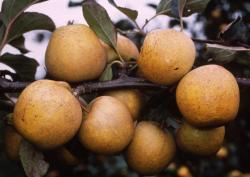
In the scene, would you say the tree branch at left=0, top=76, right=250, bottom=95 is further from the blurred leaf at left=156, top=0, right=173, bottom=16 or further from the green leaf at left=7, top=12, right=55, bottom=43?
the blurred leaf at left=156, top=0, right=173, bottom=16

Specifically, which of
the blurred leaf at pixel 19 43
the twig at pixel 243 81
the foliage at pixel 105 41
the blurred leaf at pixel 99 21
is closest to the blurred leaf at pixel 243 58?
the foliage at pixel 105 41

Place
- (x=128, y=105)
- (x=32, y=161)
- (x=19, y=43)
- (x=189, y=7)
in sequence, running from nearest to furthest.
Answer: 1. (x=32, y=161)
2. (x=128, y=105)
3. (x=189, y=7)
4. (x=19, y=43)

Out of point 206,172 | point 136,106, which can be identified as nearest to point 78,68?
point 136,106

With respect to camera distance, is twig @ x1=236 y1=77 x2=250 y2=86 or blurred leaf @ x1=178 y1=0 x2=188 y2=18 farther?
blurred leaf @ x1=178 y1=0 x2=188 y2=18

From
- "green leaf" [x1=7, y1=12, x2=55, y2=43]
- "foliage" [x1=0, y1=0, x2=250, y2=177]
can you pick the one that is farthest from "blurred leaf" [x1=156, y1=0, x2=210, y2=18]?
"green leaf" [x1=7, y1=12, x2=55, y2=43]

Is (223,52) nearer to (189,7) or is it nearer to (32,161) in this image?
→ (189,7)

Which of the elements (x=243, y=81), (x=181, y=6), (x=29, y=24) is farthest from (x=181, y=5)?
(x=29, y=24)
